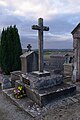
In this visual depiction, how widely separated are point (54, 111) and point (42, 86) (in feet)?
4.51

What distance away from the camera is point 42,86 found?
6.55 meters

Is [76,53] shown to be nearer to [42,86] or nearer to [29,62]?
[29,62]

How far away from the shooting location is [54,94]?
20.2 feet

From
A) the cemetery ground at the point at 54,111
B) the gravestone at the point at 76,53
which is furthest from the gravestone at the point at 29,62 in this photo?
the cemetery ground at the point at 54,111

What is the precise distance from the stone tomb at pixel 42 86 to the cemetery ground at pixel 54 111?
0.98 ft

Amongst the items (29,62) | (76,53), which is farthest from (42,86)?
(29,62)

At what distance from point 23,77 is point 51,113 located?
102 inches

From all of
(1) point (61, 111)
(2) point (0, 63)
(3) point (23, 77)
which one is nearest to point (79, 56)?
(3) point (23, 77)

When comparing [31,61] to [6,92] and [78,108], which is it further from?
[78,108]

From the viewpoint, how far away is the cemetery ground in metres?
5.08

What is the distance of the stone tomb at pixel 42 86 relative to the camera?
19.6 feet

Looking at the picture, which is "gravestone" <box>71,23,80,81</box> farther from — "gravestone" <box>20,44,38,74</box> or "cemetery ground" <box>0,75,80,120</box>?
"cemetery ground" <box>0,75,80,120</box>

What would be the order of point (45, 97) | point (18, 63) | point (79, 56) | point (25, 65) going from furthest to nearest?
point (18, 63), point (25, 65), point (79, 56), point (45, 97)

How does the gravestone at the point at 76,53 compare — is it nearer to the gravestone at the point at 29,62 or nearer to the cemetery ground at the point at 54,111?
the gravestone at the point at 29,62
